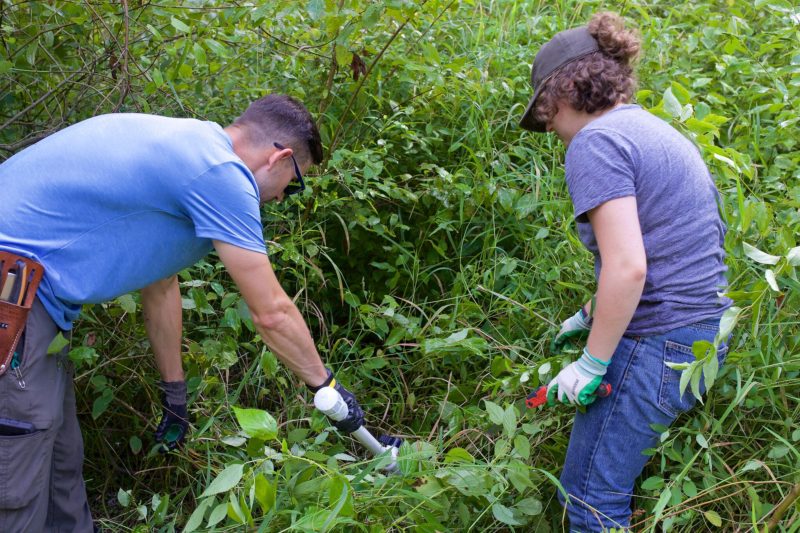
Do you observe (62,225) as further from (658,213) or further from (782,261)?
(782,261)

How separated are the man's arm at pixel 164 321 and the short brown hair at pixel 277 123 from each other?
28.5 inches

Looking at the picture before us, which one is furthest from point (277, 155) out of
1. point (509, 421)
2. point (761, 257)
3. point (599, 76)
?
point (761, 257)

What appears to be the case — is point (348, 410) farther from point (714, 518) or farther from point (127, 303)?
point (714, 518)

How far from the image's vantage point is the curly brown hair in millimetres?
2076

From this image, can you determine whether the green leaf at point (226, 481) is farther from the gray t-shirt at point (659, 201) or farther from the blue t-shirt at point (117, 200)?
the gray t-shirt at point (659, 201)

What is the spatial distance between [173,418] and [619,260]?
1702 mm

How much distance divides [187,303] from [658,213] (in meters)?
1.63

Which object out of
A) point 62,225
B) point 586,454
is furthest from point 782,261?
point 62,225

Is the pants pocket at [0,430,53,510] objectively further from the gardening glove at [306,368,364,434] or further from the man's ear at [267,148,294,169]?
the man's ear at [267,148,294,169]

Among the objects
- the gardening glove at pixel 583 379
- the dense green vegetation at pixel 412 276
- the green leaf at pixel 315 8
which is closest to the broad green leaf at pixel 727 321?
the dense green vegetation at pixel 412 276

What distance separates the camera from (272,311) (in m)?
2.22

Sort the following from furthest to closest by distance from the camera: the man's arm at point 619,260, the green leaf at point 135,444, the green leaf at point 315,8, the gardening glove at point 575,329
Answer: the green leaf at point 135,444 → the green leaf at point 315,8 → the gardening glove at point 575,329 → the man's arm at point 619,260

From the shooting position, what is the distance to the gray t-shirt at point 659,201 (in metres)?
1.92

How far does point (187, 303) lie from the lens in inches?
109
